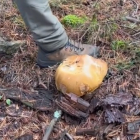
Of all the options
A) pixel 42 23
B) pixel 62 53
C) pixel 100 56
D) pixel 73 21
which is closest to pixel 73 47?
pixel 62 53

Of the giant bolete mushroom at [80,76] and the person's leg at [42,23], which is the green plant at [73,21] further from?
the giant bolete mushroom at [80,76]

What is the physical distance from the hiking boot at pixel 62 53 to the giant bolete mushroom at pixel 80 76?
212 mm

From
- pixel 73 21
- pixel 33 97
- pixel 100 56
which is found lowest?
pixel 33 97

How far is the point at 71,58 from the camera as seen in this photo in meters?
2.57

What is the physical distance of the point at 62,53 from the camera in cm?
272

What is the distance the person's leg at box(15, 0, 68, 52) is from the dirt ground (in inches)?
8.3

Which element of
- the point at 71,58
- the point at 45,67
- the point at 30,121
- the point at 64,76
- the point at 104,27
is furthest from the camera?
the point at 104,27

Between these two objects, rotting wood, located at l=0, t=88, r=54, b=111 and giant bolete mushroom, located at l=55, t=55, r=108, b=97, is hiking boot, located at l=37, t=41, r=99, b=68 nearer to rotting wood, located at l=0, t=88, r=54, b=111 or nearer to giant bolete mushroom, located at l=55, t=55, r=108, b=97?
giant bolete mushroom, located at l=55, t=55, r=108, b=97

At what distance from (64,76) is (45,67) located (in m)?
0.37

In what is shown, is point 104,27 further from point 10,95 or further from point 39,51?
point 10,95

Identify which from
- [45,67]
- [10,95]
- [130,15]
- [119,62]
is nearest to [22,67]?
[45,67]

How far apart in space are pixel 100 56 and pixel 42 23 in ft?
1.90

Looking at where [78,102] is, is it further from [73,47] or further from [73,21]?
[73,21]

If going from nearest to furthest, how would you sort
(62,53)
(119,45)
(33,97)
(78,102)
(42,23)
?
(78,102)
(33,97)
(42,23)
(62,53)
(119,45)
